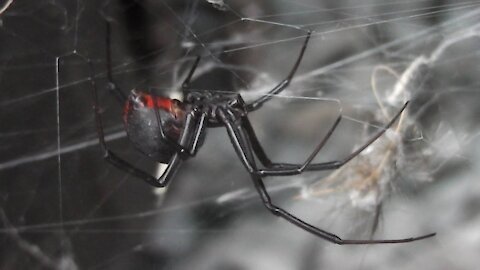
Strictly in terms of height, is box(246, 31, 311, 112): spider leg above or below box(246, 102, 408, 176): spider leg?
above

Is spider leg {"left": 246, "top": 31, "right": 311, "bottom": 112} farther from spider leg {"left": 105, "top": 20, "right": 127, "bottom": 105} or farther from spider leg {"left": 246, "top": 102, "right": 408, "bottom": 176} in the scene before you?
spider leg {"left": 105, "top": 20, "right": 127, "bottom": 105}

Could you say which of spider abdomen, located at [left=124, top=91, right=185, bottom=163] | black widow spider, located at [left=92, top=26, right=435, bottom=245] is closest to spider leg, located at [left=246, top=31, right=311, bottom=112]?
black widow spider, located at [left=92, top=26, right=435, bottom=245]

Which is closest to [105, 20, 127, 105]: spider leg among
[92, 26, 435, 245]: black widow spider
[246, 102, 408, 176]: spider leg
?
[92, 26, 435, 245]: black widow spider

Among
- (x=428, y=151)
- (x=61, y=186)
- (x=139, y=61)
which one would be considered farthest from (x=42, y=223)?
(x=428, y=151)

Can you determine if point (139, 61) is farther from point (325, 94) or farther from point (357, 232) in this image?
point (357, 232)

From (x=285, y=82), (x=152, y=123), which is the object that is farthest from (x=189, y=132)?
(x=285, y=82)

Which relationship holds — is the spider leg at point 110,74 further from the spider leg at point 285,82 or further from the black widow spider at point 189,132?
the spider leg at point 285,82

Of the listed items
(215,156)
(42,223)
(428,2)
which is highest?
(428,2)
